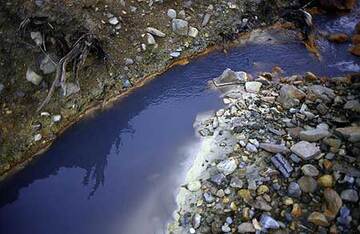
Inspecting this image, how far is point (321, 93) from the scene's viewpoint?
5.12m

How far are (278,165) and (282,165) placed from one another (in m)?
0.04

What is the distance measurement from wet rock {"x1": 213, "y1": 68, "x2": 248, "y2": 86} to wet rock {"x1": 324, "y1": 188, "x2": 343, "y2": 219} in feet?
6.67

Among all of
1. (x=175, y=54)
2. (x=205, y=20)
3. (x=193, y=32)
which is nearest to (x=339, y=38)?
(x=205, y=20)

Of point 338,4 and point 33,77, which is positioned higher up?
point 33,77

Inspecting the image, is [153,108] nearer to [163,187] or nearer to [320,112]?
[163,187]

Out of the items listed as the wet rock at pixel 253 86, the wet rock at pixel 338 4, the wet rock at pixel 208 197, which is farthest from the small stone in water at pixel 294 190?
the wet rock at pixel 338 4

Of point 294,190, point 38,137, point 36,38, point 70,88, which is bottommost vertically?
point 294,190

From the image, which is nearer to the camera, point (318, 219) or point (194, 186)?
point (318, 219)

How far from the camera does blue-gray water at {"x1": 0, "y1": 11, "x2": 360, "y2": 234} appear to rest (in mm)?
4293

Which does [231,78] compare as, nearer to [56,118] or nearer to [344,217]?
[56,118]

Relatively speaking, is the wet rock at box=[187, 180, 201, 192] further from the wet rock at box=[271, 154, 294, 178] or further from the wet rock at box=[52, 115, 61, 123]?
the wet rock at box=[52, 115, 61, 123]

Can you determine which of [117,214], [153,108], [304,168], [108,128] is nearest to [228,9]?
[153,108]

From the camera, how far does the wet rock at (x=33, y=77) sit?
16.8ft

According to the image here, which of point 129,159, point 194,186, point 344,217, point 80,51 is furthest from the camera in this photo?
point 80,51
